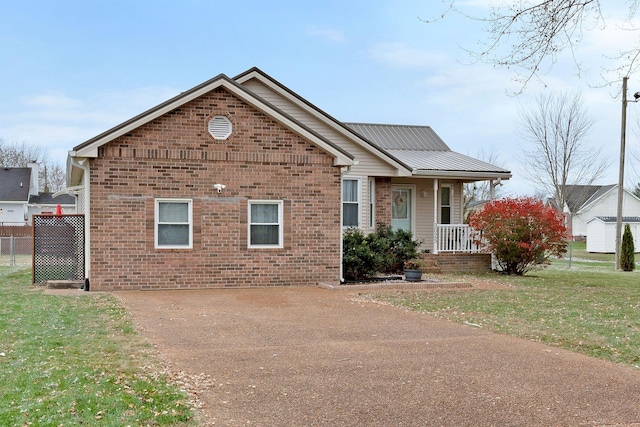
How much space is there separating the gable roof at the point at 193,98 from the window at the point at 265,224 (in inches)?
70.3

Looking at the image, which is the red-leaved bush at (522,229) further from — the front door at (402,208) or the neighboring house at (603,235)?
the neighboring house at (603,235)

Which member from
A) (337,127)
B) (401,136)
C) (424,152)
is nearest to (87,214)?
(337,127)

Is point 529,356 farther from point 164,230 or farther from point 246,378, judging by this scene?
point 164,230

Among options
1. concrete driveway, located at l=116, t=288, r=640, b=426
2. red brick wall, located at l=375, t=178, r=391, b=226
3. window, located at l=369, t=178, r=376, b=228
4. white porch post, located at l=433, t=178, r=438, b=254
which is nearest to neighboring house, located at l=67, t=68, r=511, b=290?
concrete driveway, located at l=116, t=288, r=640, b=426

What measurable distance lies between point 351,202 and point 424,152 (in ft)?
16.7

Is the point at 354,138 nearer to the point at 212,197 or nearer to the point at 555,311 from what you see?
the point at 212,197

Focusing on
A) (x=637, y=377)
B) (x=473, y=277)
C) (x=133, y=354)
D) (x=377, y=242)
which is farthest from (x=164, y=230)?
(x=637, y=377)

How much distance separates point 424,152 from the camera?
2452 centimetres

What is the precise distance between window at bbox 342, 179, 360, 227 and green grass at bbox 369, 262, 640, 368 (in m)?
4.77

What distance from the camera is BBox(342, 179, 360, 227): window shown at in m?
20.6

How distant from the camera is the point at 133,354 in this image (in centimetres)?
803

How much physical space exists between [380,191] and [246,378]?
48.3 feet

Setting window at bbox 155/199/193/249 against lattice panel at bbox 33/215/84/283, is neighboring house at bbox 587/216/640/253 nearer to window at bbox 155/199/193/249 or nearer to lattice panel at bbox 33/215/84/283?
window at bbox 155/199/193/249

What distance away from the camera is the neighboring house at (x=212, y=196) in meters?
15.1
